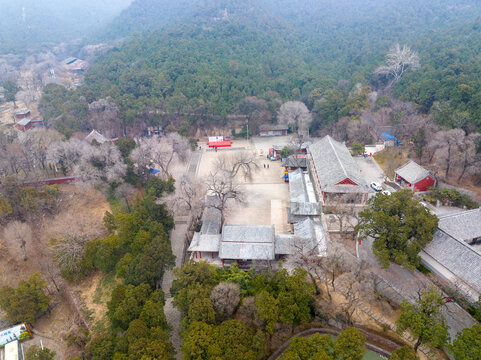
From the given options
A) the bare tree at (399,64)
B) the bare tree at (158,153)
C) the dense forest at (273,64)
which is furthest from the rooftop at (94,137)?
the bare tree at (399,64)

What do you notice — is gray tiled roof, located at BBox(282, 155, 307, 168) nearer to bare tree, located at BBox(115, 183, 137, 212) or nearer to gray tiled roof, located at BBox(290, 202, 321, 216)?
gray tiled roof, located at BBox(290, 202, 321, 216)

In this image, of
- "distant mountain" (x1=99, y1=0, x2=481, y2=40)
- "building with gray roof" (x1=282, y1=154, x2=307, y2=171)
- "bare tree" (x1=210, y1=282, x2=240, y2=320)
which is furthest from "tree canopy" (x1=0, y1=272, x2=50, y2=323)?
"distant mountain" (x1=99, y1=0, x2=481, y2=40)

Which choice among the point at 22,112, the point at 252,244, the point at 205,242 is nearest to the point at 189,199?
the point at 205,242

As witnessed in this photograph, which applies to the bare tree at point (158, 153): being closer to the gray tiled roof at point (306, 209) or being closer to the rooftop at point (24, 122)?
the gray tiled roof at point (306, 209)

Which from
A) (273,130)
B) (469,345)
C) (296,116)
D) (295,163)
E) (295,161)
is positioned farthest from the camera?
(273,130)

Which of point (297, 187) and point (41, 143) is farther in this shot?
point (41, 143)

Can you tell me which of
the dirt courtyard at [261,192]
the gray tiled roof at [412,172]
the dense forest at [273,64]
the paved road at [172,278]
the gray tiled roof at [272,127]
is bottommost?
the paved road at [172,278]

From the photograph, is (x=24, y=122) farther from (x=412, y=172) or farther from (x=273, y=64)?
(x=412, y=172)
